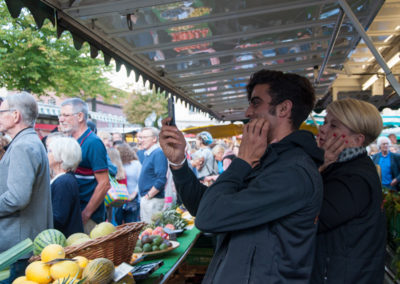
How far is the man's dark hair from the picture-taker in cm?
Result: 176

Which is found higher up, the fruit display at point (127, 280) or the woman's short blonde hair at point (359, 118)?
the woman's short blonde hair at point (359, 118)

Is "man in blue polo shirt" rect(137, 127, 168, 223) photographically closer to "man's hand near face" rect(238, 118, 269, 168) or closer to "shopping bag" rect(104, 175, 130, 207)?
"shopping bag" rect(104, 175, 130, 207)

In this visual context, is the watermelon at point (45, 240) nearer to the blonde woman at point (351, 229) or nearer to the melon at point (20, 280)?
the melon at point (20, 280)

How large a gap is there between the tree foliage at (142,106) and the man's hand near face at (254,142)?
3829 centimetres

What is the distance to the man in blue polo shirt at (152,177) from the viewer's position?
570 centimetres

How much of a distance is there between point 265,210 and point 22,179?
211 cm

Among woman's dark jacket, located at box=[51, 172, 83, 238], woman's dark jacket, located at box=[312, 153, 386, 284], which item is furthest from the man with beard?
woman's dark jacket, located at box=[51, 172, 83, 238]

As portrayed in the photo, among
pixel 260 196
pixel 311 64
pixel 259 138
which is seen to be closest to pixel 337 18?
pixel 311 64

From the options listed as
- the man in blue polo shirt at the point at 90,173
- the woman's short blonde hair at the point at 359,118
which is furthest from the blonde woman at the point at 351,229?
the man in blue polo shirt at the point at 90,173

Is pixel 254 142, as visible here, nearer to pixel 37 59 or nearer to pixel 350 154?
pixel 350 154

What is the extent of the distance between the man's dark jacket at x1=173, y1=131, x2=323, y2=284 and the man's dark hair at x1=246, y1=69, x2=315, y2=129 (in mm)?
301

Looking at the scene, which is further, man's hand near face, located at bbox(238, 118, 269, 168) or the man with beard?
man's hand near face, located at bbox(238, 118, 269, 168)

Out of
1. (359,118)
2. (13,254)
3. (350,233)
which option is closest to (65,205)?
(13,254)

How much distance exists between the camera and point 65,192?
322 centimetres
